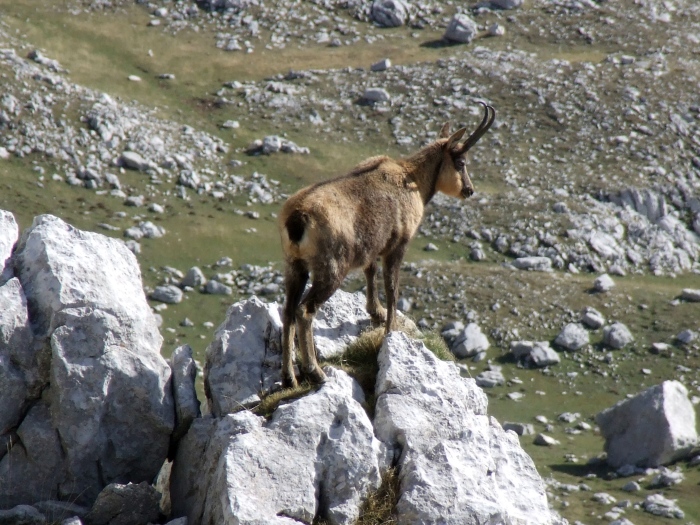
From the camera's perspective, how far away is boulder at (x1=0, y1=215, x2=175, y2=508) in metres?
14.4

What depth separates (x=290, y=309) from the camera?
15016 mm

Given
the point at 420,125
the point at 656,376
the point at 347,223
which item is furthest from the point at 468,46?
the point at 347,223

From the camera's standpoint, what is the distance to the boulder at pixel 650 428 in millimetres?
36625

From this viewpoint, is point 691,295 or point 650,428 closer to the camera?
point 650,428

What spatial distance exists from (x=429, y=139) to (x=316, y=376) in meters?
42.6

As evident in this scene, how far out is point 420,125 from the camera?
57.6 meters

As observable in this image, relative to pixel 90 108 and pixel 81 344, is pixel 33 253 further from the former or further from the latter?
pixel 90 108

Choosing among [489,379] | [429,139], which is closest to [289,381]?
[489,379]

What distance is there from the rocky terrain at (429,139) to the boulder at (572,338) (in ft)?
0.22

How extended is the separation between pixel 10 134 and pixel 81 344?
122 feet

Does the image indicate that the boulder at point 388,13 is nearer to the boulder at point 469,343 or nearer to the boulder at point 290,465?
the boulder at point 469,343

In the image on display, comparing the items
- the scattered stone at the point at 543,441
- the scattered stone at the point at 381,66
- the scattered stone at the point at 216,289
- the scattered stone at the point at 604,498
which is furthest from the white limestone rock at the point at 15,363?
the scattered stone at the point at 381,66

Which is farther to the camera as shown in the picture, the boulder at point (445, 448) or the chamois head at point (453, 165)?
the chamois head at point (453, 165)

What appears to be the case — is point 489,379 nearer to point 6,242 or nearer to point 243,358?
point 243,358
